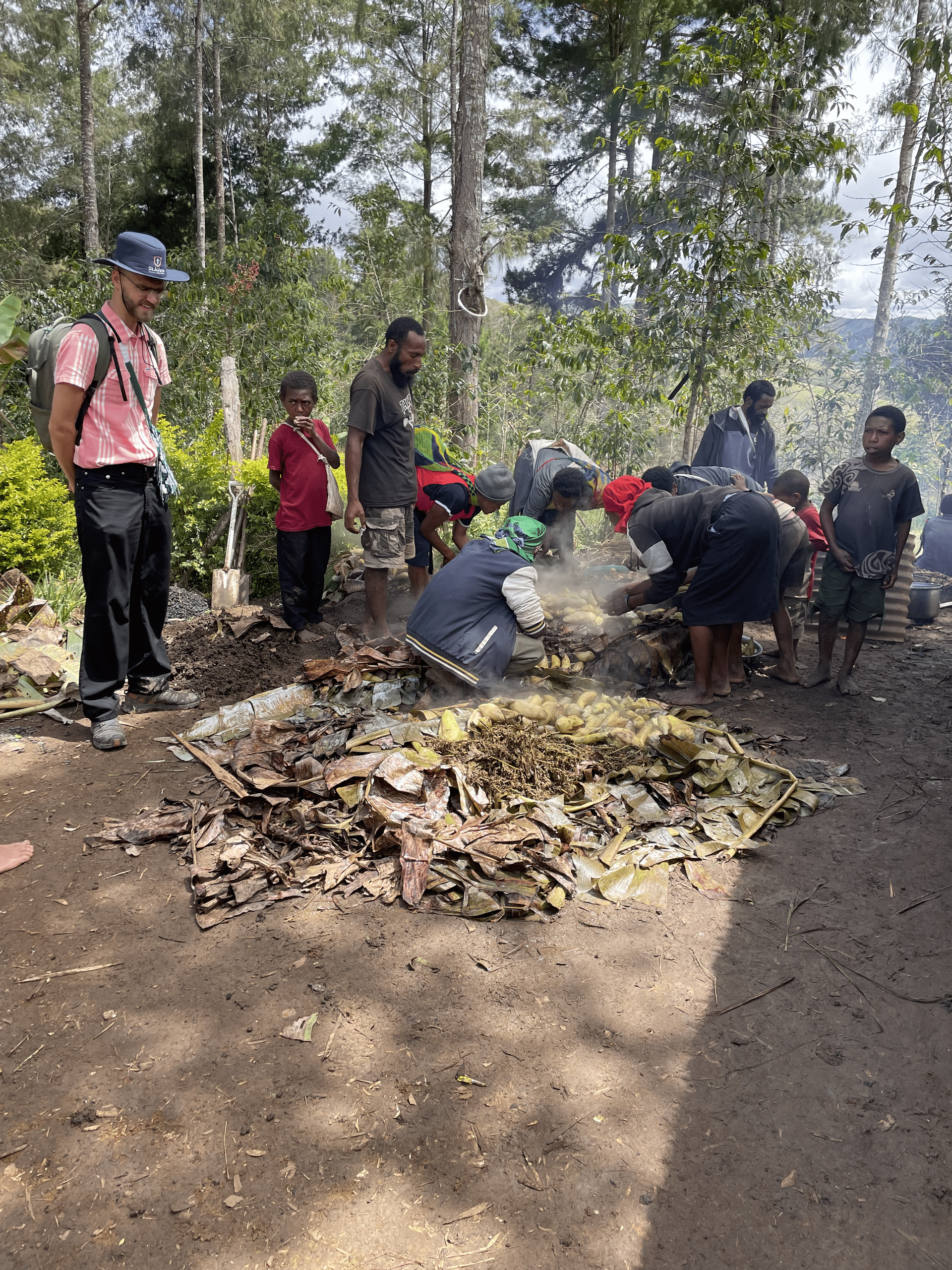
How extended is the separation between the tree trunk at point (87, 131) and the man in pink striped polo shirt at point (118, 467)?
13486 mm

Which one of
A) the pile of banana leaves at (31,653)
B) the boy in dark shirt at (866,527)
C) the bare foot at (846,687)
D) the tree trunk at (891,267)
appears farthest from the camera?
the tree trunk at (891,267)

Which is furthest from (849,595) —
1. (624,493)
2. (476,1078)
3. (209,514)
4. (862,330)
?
(862,330)

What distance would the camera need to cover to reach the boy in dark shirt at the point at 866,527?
4.88 metres

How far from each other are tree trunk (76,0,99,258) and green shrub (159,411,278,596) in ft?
35.7

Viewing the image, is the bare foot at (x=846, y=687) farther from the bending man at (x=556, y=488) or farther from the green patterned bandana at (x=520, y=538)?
the green patterned bandana at (x=520, y=538)

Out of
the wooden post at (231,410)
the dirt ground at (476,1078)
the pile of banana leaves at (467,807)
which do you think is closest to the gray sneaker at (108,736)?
the pile of banana leaves at (467,807)

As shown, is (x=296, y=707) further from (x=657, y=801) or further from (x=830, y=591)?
(x=830, y=591)

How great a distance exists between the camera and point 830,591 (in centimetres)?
522

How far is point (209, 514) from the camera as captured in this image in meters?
6.82

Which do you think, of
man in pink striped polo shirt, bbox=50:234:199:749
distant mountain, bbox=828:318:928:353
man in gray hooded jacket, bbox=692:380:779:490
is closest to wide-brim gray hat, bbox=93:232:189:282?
man in pink striped polo shirt, bbox=50:234:199:749

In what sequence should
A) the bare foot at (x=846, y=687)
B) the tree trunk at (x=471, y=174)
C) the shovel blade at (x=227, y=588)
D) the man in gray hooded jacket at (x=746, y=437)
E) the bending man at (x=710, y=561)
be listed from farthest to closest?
the tree trunk at (x=471, y=174)
the man in gray hooded jacket at (x=746, y=437)
the shovel blade at (x=227, y=588)
the bare foot at (x=846, y=687)
the bending man at (x=710, y=561)

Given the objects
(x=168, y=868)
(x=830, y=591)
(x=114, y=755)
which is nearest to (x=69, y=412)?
(x=114, y=755)

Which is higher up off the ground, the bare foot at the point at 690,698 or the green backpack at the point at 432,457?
the green backpack at the point at 432,457

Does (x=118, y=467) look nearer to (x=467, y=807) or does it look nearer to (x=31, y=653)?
(x=31, y=653)
